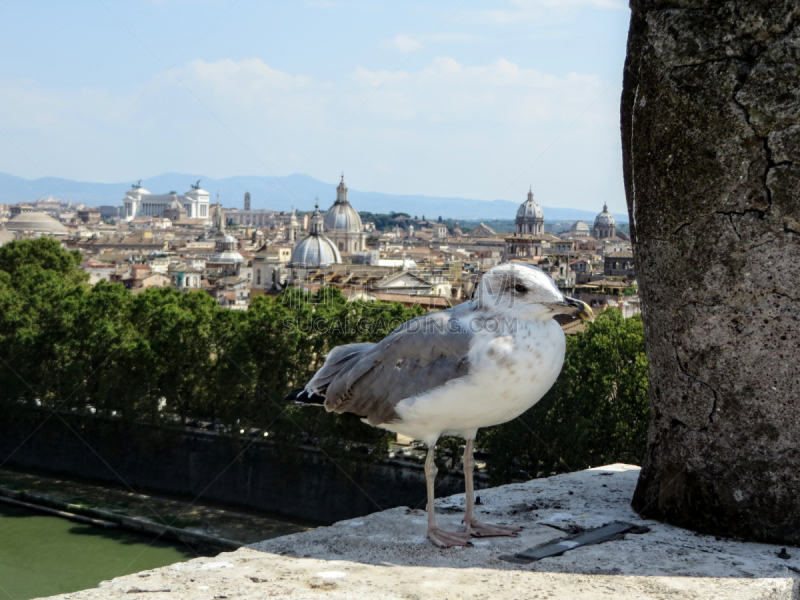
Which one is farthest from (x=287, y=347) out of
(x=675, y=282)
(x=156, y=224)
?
(x=156, y=224)

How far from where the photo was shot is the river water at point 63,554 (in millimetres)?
14391

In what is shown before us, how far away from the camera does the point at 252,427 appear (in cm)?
1920

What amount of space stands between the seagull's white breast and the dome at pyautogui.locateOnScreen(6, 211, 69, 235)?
9483 cm

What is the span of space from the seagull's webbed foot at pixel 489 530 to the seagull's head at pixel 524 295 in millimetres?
938

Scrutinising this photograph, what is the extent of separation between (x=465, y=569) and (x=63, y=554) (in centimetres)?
1384

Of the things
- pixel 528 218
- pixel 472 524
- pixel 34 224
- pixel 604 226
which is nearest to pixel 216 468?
pixel 472 524

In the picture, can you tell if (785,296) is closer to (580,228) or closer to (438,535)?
(438,535)

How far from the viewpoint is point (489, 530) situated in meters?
4.23

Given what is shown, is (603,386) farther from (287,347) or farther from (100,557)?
(100,557)

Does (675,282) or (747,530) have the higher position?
(675,282)

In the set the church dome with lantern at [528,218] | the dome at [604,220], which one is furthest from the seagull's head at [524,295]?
the dome at [604,220]

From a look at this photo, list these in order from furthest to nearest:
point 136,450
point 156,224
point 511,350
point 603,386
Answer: point 156,224
point 136,450
point 603,386
point 511,350

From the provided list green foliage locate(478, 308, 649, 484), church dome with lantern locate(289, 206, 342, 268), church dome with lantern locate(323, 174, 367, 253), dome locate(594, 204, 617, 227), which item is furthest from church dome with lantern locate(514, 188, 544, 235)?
green foliage locate(478, 308, 649, 484)

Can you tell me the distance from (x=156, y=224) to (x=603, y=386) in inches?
6443
